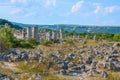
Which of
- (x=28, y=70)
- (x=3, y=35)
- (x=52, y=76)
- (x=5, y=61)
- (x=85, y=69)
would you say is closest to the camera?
(x=52, y=76)

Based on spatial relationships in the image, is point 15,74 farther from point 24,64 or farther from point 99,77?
point 99,77

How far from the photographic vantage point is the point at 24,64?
18.3 metres

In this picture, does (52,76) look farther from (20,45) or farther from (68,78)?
(20,45)

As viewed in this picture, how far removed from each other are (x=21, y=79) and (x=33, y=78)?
97cm

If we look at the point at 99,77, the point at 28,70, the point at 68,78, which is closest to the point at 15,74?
the point at 28,70

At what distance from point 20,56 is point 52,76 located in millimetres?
5229

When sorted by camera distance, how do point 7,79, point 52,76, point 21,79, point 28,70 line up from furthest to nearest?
point 28,70, point 52,76, point 21,79, point 7,79

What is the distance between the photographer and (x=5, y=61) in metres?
20.3

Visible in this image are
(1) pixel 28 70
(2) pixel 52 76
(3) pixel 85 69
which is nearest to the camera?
(2) pixel 52 76

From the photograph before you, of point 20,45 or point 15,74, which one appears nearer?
point 15,74

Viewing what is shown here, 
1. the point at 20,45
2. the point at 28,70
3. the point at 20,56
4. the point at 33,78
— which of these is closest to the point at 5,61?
the point at 20,56

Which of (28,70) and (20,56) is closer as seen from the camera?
(28,70)

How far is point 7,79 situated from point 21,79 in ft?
4.39

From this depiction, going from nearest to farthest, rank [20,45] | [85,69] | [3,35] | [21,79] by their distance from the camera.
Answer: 1. [21,79]
2. [85,69]
3. [3,35]
4. [20,45]
